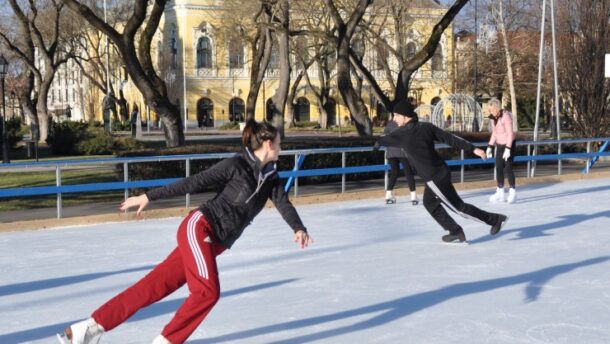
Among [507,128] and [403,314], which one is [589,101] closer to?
[507,128]

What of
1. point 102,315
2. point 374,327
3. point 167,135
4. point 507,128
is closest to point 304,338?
point 374,327

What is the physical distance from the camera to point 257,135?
5.27 metres

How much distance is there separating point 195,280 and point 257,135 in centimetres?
96

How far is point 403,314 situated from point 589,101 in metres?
22.6

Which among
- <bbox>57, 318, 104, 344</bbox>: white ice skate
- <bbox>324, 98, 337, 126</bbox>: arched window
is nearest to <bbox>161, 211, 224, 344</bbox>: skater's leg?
<bbox>57, 318, 104, 344</bbox>: white ice skate

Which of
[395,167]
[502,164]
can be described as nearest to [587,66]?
[502,164]

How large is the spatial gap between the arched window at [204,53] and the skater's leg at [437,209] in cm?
6167

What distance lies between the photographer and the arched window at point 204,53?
230ft

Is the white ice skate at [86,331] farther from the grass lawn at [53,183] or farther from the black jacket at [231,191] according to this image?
the grass lawn at [53,183]

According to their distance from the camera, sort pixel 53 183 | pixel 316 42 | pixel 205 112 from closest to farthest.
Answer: pixel 53 183
pixel 316 42
pixel 205 112

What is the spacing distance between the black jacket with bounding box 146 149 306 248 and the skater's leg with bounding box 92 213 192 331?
0.59ft

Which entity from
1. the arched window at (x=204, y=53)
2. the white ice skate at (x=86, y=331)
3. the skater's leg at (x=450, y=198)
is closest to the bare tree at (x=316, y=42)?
the arched window at (x=204, y=53)

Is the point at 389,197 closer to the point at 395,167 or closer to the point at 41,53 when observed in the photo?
the point at 395,167

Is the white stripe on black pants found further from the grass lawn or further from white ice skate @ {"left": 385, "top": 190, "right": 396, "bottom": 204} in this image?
the grass lawn
